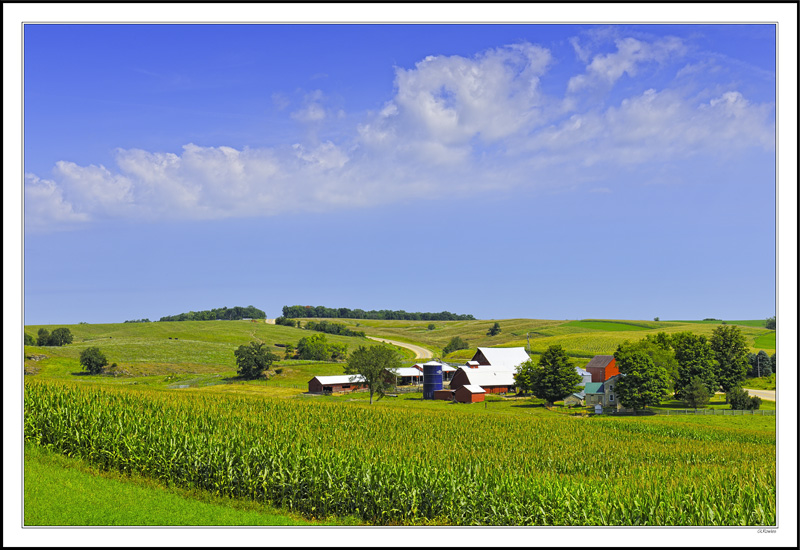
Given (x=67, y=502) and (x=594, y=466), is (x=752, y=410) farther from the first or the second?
(x=67, y=502)

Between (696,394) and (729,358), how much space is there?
1339 centimetres

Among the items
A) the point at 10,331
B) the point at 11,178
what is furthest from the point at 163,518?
the point at 11,178

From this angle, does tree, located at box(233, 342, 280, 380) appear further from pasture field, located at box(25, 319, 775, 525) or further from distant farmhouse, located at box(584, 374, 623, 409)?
pasture field, located at box(25, 319, 775, 525)

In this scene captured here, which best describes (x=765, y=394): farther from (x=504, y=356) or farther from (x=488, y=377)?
(x=504, y=356)

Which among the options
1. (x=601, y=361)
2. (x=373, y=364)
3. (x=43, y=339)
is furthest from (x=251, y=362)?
(x=601, y=361)

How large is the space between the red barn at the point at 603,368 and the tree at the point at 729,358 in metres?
13.3

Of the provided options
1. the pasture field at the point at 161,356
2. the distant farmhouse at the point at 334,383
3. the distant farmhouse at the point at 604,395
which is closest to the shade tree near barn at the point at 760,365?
the distant farmhouse at the point at 604,395

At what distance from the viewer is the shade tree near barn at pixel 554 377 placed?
7619 centimetres

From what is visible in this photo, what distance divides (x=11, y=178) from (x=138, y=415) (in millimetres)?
15268

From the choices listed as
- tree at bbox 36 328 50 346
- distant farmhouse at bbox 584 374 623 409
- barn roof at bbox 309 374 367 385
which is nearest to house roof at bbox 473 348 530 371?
barn roof at bbox 309 374 367 385

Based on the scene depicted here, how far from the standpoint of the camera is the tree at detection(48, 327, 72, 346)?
13675 cm

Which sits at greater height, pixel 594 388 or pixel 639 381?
pixel 639 381

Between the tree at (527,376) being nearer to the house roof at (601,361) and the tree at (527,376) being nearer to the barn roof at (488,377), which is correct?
the house roof at (601,361)

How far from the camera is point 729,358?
80.9 meters
